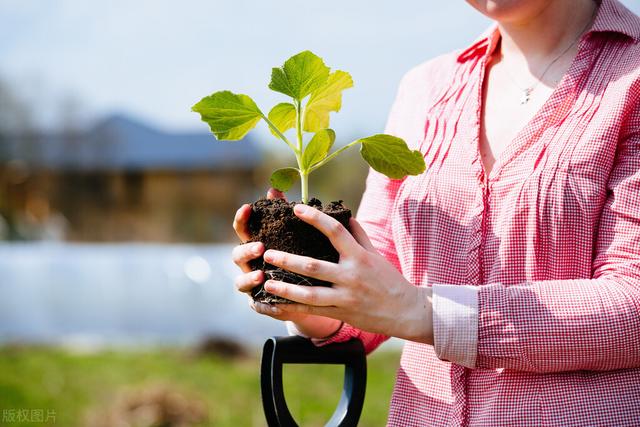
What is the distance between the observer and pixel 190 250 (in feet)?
17.5

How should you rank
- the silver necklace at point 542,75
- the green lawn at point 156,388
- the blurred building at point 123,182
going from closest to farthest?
the silver necklace at point 542,75 → the green lawn at point 156,388 → the blurred building at point 123,182

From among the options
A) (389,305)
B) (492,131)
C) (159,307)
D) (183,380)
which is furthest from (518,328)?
(159,307)

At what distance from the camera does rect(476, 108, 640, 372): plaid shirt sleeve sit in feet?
3.01

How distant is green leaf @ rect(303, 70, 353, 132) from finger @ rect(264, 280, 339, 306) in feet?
0.91

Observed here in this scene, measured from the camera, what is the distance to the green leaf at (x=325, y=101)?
104 cm

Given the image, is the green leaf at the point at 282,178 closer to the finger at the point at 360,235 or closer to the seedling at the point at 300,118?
the seedling at the point at 300,118

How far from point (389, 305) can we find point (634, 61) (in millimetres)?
475

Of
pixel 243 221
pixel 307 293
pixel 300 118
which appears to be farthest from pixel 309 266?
pixel 300 118

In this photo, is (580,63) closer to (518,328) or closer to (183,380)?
(518,328)

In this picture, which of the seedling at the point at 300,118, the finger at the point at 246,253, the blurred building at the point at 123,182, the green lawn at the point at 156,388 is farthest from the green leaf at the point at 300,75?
the blurred building at the point at 123,182

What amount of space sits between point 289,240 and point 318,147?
0.53ft

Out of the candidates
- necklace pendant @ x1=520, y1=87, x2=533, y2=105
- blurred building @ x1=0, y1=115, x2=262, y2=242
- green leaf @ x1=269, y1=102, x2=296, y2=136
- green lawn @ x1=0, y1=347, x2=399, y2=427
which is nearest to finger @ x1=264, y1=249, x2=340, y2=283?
green leaf @ x1=269, y1=102, x2=296, y2=136

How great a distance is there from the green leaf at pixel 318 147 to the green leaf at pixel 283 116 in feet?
0.21

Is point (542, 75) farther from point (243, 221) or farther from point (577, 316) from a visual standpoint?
point (243, 221)
